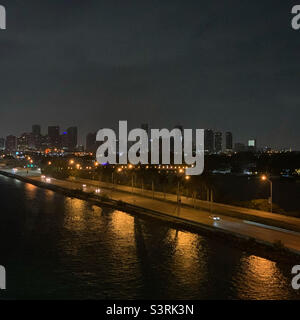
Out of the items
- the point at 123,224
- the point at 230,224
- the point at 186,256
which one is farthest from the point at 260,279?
the point at 123,224

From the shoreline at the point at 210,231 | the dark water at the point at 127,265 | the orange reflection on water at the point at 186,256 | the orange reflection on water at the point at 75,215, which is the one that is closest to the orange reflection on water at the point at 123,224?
the dark water at the point at 127,265

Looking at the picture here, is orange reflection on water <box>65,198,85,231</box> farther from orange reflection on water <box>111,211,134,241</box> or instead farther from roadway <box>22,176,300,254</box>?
roadway <box>22,176,300,254</box>

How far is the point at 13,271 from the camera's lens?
1138cm

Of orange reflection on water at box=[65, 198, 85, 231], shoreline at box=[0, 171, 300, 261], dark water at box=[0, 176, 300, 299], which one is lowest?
orange reflection on water at box=[65, 198, 85, 231]

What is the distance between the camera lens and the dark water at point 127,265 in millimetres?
9781

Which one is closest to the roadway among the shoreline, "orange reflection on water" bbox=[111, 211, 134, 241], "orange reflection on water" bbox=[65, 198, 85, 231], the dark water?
the shoreline

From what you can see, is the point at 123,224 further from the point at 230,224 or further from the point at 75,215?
the point at 230,224

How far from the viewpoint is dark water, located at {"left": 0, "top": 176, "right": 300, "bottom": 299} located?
32.1 feet
